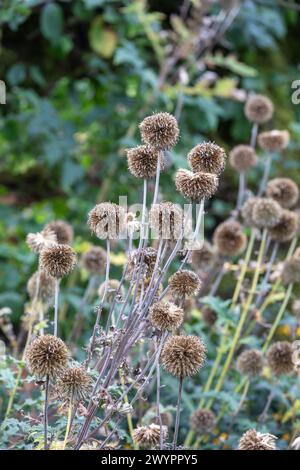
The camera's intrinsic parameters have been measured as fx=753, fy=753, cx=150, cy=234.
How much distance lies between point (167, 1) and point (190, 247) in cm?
244

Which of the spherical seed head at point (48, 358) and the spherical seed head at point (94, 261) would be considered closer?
the spherical seed head at point (48, 358)

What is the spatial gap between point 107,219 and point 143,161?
13cm

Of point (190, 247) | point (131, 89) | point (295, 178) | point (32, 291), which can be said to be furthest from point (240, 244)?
point (295, 178)

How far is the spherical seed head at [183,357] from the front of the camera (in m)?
1.27

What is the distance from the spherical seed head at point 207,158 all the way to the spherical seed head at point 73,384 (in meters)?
0.39

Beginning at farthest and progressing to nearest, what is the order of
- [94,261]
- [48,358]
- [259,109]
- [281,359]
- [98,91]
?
[98,91], [259,109], [94,261], [281,359], [48,358]

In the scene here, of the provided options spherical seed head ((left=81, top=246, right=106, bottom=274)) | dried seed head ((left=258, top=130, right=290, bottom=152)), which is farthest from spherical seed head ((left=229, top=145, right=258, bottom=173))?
spherical seed head ((left=81, top=246, right=106, bottom=274))

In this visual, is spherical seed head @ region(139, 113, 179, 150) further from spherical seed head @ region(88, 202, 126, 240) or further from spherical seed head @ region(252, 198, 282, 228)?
spherical seed head @ region(252, 198, 282, 228)

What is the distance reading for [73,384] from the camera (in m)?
1.21

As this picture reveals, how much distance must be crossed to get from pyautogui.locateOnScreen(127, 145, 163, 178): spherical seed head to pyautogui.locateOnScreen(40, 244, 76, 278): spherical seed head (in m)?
0.19

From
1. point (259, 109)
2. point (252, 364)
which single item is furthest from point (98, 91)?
point (252, 364)

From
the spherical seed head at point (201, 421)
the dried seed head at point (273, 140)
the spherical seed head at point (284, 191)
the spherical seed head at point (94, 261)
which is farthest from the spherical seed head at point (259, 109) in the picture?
the spherical seed head at point (201, 421)

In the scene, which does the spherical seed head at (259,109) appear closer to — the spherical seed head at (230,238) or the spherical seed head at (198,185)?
the spherical seed head at (230,238)

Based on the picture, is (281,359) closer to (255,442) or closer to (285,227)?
(285,227)
